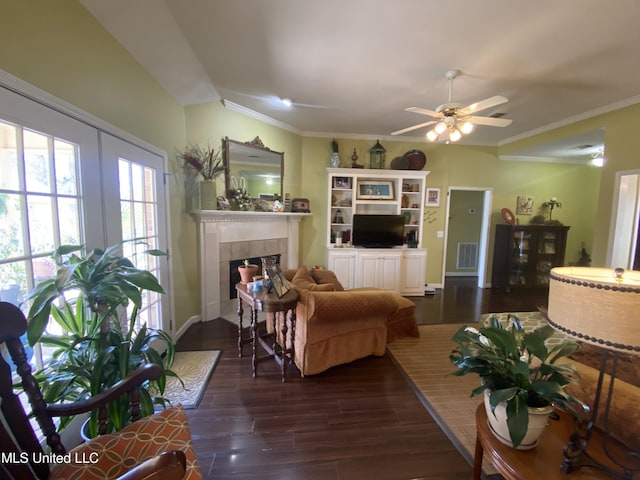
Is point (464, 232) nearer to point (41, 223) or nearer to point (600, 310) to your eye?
point (600, 310)

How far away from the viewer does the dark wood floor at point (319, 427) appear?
63.2 inches

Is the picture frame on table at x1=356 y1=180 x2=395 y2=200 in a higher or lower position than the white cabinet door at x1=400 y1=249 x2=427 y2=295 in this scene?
higher

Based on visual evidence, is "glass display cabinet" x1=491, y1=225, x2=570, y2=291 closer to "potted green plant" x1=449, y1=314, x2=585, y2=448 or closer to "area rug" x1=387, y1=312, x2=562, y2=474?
"area rug" x1=387, y1=312, x2=562, y2=474

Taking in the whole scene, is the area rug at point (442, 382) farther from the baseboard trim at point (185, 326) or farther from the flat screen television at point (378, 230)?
the baseboard trim at point (185, 326)

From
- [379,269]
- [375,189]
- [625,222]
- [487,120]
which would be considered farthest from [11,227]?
[625,222]

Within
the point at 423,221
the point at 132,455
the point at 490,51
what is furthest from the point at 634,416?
the point at 423,221

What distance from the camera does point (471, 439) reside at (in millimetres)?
1819

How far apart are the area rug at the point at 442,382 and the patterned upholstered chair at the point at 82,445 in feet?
5.60

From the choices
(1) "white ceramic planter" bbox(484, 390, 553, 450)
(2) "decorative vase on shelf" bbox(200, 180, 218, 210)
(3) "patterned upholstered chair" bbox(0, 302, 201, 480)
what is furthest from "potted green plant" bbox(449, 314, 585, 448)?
(2) "decorative vase on shelf" bbox(200, 180, 218, 210)

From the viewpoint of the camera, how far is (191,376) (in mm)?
2441

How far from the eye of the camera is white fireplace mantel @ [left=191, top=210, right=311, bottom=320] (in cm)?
349

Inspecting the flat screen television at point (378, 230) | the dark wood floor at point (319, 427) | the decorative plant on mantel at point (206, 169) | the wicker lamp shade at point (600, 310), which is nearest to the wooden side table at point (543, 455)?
the wicker lamp shade at point (600, 310)

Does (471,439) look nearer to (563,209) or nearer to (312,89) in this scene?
(312,89)

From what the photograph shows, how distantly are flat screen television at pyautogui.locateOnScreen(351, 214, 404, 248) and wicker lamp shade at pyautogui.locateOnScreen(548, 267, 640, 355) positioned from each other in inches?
151
